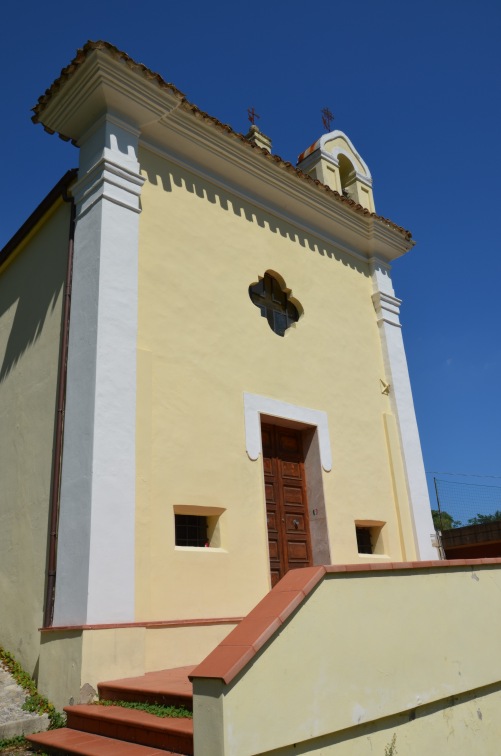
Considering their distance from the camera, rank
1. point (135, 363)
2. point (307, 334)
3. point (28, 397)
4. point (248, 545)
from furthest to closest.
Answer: point (307, 334) < point (28, 397) < point (248, 545) < point (135, 363)

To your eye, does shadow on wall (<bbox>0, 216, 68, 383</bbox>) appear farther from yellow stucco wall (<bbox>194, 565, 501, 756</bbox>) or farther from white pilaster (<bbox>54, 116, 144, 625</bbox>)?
yellow stucco wall (<bbox>194, 565, 501, 756</bbox>)

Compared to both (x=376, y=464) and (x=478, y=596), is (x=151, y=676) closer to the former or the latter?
(x=478, y=596)

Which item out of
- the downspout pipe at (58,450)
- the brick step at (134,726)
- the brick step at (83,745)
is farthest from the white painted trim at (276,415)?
the brick step at (83,745)

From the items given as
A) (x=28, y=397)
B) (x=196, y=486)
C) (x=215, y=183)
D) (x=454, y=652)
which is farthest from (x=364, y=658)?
(x=215, y=183)

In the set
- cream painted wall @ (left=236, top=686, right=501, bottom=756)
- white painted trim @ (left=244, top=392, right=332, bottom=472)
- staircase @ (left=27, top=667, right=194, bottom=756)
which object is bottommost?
cream painted wall @ (left=236, top=686, right=501, bottom=756)

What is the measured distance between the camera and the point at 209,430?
689 centimetres

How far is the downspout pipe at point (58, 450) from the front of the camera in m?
5.76

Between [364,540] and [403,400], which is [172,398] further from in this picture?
[403,400]

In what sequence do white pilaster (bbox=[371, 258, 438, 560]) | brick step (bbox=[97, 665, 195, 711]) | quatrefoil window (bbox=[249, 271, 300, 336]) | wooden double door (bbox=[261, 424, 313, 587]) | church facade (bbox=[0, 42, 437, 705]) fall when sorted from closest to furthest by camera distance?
Answer: brick step (bbox=[97, 665, 195, 711]), church facade (bbox=[0, 42, 437, 705]), wooden double door (bbox=[261, 424, 313, 587]), quatrefoil window (bbox=[249, 271, 300, 336]), white pilaster (bbox=[371, 258, 438, 560])

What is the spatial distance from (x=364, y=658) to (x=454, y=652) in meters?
1.29

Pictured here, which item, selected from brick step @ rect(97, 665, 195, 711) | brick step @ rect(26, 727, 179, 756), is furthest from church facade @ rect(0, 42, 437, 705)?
brick step @ rect(26, 727, 179, 756)

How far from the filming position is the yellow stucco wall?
3285 mm

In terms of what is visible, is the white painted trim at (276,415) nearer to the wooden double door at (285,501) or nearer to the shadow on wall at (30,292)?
the wooden double door at (285,501)

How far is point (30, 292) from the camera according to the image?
8141 millimetres
